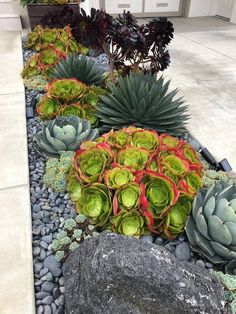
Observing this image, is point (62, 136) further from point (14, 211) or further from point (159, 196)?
point (159, 196)

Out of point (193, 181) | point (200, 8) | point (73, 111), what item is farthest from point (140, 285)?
point (200, 8)

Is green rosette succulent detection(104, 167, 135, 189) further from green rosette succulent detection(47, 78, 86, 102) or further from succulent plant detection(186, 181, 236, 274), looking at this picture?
green rosette succulent detection(47, 78, 86, 102)

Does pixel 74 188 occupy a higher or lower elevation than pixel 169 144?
lower

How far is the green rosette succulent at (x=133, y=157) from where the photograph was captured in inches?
66.2

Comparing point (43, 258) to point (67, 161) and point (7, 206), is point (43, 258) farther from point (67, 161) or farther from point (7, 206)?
point (67, 161)

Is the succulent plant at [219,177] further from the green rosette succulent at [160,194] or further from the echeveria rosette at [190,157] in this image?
the green rosette succulent at [160,194]

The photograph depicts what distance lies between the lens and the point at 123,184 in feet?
5.16

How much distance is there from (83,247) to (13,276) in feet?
1.15

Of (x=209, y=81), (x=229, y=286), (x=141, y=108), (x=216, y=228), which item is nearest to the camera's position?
(x=229, y=286)

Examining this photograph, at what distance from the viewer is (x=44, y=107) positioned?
2.51 metres

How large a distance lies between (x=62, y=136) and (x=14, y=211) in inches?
23.4

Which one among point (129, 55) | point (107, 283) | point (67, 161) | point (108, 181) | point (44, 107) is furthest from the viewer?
point (129, 55)

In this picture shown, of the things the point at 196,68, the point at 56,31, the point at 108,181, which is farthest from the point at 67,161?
the point at 196,68

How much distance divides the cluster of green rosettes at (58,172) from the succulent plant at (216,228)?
783 millimetres
